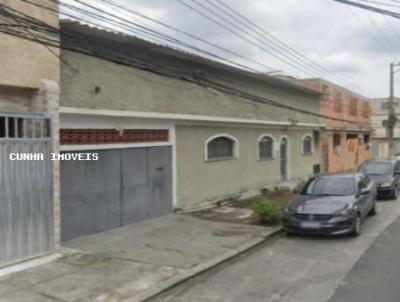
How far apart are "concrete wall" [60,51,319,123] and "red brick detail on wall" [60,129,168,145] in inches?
24.3

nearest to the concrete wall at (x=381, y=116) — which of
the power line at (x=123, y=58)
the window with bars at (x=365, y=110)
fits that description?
the window with bars at (x=365, y=110)

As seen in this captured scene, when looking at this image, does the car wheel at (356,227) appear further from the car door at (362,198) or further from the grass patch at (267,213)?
the grass patch at (267,213)

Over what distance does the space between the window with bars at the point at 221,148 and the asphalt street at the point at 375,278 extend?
7.35 meters

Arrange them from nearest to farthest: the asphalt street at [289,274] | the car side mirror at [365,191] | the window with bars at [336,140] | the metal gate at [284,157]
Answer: the asphalt street at [289,274] → the car side mirror at [365,191] → the metal gate at [284,157] → the window with bars at [336,140]

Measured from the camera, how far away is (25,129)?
9.15 m

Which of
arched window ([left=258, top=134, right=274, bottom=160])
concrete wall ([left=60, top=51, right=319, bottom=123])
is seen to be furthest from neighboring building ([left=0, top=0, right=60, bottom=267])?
arched window ([left=258, top=134, right=274, bottom=160])

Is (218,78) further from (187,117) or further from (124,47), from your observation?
(124,47)

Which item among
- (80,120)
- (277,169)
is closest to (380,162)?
(277,169)

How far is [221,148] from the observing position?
60.2 feet

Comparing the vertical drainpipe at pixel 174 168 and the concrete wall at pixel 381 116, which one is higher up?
the concrete wall at pixel 381 116

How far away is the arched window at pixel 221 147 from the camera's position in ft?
57.1

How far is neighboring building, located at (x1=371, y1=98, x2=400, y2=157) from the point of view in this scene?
49594mm

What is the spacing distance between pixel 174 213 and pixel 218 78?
5232 mm

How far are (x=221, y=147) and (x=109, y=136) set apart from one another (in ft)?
21.6
